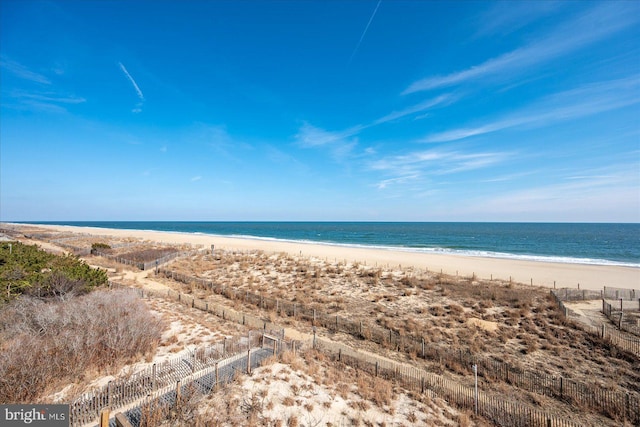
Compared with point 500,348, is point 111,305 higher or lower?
higher

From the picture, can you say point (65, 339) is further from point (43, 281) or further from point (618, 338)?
point (618, 338)

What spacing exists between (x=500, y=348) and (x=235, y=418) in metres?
14.5

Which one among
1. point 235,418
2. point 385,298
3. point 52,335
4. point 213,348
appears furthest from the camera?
point 385,298

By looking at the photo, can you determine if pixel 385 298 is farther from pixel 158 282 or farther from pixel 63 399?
pixel 158 282

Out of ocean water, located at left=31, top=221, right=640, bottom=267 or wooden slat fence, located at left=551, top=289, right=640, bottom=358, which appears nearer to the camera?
wooden slat fence, located at left=551, top=289, right=640, bottom=358

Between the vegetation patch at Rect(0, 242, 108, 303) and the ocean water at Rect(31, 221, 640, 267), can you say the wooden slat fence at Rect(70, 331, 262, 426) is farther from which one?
the ocean water at Rect(31, 221, 640, 267)

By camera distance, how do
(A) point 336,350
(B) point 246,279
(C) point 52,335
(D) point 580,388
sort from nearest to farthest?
1. (D) point 580,388
2. (C) point 52,335
3. (A) point 336,350
4. (B) point 246,279

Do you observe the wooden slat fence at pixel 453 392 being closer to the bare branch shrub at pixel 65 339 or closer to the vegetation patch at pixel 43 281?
the bare branch shrub at pixel 65 339

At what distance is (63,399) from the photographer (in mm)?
9188

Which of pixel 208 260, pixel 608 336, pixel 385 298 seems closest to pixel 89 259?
pixel 208 260

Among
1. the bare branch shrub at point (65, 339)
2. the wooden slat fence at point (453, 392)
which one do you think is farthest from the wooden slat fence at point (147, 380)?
the wooden slat fence at point (453, 392)

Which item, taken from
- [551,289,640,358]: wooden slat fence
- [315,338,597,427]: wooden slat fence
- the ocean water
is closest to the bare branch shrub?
[315,338,597,427]: wooden slat fence

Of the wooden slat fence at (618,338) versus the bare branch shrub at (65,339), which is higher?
the bare branch shrub at (65,339)

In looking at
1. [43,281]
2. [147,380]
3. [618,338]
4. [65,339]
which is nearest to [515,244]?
[618,338]
